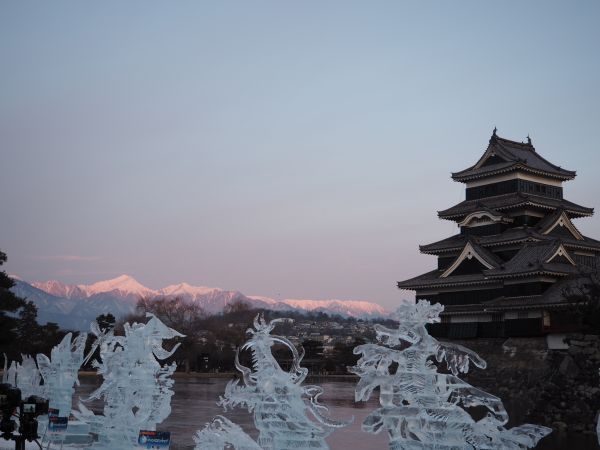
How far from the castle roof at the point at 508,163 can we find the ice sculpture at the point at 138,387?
32633 mm

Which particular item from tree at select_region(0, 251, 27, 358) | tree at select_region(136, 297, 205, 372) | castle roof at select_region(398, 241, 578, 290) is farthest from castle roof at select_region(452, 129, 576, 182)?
tree at select_region(136, 297, 205, 372)

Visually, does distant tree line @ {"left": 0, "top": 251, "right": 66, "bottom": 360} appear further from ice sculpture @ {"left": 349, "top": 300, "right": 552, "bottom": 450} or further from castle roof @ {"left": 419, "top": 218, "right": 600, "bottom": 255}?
ice sculpture @ {"left": 349, "top": 300, "right": 552, "bottom": 450}

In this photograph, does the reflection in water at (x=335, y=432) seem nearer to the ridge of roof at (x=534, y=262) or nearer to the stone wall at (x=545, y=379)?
the stone wall at (x=545, y=379)

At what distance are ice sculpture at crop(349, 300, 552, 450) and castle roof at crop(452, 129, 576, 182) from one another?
109 ft

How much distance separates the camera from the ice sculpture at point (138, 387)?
46.2 ft

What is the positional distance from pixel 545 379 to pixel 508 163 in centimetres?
1368

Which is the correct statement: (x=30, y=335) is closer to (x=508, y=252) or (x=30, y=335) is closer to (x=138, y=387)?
(x=508, y=252)

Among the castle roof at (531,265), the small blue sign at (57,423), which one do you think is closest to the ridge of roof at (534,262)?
the castle roof at (531,265)

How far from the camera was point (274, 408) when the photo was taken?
12352 millimetres

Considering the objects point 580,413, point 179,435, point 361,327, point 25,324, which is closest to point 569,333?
point 580,413

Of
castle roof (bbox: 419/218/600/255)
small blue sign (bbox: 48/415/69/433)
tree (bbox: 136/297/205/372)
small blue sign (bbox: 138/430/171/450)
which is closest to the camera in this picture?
small blue sign (bbox: 138/430/171/450)

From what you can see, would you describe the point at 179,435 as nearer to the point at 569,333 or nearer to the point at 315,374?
the point at 569,333

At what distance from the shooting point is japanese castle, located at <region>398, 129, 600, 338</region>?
37.6 metres

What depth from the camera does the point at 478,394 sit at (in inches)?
445
